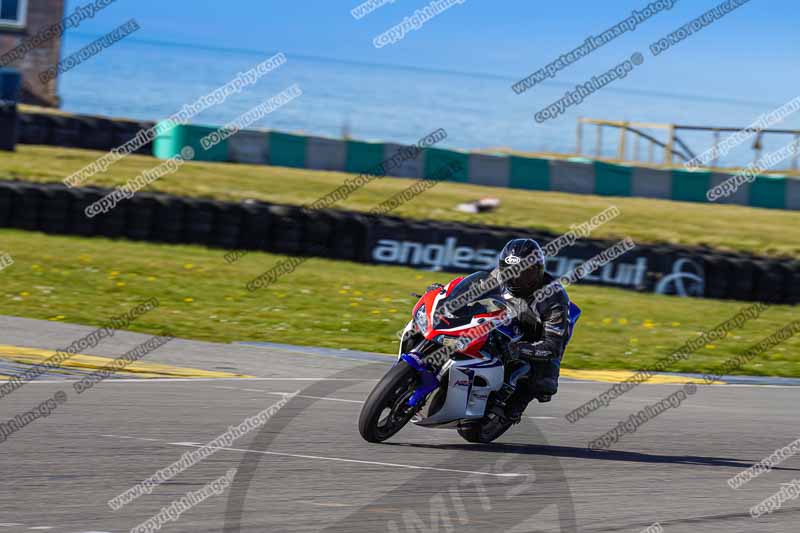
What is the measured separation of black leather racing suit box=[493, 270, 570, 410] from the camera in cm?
836

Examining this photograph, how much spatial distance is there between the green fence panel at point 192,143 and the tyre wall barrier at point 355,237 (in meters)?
10.1

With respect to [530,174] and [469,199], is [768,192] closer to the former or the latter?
[530,174]

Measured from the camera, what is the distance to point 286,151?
30703mm

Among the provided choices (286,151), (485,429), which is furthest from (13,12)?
(485,429)

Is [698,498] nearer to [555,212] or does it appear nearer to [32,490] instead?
[32,490]

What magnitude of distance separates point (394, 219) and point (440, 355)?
12.2m

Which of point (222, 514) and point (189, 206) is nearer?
point (222, 514)

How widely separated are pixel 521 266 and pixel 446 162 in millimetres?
22094

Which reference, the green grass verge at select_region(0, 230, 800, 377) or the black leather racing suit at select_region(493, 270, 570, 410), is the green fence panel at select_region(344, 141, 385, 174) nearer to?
the green grass verge at select_region(0, 230, 800, 377)

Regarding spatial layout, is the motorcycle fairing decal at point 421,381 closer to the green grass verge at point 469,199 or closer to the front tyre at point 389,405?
the front tyre at point 389,405

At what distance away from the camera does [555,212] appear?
2638 centimetres

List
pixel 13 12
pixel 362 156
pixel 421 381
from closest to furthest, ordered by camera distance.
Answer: pixel 421 381 < pixel 362 156 < pixel 13 12

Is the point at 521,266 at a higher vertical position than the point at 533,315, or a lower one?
higher

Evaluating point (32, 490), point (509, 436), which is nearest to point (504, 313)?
point (509, 436)
